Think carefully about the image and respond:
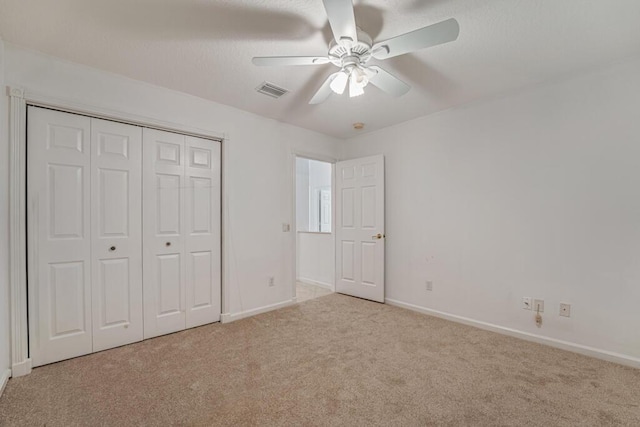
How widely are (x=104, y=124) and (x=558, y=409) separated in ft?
12.8

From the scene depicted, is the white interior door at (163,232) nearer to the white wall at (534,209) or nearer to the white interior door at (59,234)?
the white interior door at (59,234)

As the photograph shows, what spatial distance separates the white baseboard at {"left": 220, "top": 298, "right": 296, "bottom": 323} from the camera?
3228mm

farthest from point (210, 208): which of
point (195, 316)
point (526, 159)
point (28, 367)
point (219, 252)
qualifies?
point (526, 159)

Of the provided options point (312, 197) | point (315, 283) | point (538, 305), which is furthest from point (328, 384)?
point (312, 197)

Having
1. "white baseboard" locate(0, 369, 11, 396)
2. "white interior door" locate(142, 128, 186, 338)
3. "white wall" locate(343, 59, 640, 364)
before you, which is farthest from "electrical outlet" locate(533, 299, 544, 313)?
"white baseboard" locate(0, 369, 11, 396)

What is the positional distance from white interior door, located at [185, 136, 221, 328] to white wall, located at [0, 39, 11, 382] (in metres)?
1.27

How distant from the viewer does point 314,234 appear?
5.29 meters

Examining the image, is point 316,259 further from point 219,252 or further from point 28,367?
point 28,367

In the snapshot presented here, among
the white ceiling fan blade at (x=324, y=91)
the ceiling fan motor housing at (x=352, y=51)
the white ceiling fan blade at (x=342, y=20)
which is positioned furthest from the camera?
the white ceiling fan blade at (x=324, y=91)

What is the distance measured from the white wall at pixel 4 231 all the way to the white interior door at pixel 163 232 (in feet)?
2.90

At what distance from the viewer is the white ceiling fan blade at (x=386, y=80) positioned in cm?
207

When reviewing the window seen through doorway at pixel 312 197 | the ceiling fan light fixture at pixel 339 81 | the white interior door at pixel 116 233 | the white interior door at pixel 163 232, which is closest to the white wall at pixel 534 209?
the ceiling fan light fixture at pixel 339 81

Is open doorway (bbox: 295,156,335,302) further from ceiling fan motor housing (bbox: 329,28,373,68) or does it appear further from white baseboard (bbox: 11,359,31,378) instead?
white baseboard (bbox: 11,359,31,378)

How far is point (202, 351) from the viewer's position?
2.53m
